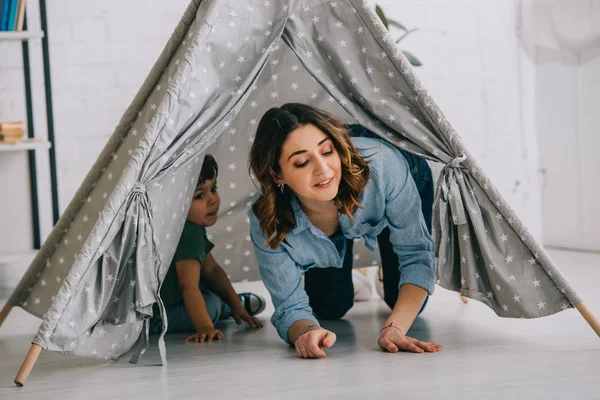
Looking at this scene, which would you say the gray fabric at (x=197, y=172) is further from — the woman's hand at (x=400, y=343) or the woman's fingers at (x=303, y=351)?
the woman's fingers at (x=303, y=351)

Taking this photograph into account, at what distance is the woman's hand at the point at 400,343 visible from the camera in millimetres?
1657

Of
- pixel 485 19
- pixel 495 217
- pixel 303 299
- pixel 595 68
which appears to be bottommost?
pixel 303 299

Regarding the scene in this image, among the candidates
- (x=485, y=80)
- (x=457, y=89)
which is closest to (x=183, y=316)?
(x=457, y=89)

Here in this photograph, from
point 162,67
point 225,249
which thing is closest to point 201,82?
point 162,67

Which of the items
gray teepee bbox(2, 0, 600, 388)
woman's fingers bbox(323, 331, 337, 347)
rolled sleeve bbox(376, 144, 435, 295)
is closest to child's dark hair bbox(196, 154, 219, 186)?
gray teepee bbox(2, 0, 600, 388)

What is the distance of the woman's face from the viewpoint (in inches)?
65.0

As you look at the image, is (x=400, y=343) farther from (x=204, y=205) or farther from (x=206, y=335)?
(x=204, y=205)

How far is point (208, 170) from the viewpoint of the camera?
220cm

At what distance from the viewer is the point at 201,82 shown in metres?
1.73

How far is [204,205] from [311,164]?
601mm

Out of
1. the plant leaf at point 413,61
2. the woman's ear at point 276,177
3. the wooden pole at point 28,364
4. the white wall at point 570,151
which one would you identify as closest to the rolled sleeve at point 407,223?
the woman's ear at point 276,177

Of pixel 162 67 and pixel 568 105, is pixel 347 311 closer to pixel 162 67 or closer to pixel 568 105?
pixel 162 67

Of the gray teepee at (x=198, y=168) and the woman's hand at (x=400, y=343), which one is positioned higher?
the gray teepee at (x=198, y=168)

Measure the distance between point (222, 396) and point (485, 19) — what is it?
2.81 m
